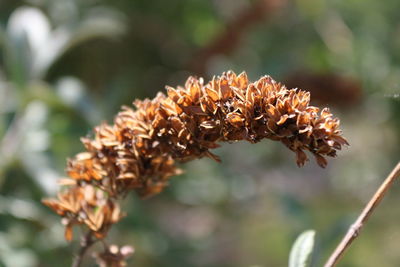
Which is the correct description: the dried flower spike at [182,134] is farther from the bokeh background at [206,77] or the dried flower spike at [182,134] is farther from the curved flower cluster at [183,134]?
the bokeh background at [206,77]

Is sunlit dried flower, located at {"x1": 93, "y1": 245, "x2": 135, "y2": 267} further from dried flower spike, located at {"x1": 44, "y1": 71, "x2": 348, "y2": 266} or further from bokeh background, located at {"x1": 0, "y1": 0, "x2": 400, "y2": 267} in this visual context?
bokeh background, located at {"x1": 0, "y1": 0, "x2": 400, "y2": 267}

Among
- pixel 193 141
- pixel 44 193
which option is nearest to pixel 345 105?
pixel 44 193

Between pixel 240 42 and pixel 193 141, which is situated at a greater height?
pixel 240 42

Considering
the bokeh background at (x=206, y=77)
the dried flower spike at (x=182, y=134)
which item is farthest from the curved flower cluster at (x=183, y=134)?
the bokeh background at (x=206, y=77)

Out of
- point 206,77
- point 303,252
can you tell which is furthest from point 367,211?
point 206,77

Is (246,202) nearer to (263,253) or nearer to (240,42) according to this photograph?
(240,42)

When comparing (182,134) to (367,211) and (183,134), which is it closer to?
(183,134)

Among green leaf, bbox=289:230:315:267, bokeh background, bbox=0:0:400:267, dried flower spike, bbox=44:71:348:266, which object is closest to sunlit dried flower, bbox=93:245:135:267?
dried flower spike, bbox=44:71:348:266
